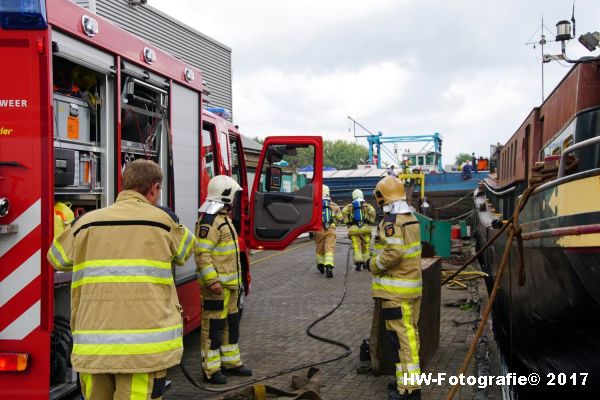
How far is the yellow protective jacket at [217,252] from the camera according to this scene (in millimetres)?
5316

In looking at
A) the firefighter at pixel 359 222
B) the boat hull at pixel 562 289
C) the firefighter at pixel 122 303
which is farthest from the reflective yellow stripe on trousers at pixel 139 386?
the firefighter at pixel 359 222

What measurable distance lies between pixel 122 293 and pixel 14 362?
3.98ft

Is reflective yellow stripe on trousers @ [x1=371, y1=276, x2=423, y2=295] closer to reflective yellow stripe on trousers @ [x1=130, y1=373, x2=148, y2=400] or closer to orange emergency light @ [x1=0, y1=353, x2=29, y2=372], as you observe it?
reflective yellow stripe on trousers @ [x1=130, y1=373, x2=148, y2=400]

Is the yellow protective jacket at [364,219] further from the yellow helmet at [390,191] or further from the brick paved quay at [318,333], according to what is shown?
the yellow helmet at [390,191]

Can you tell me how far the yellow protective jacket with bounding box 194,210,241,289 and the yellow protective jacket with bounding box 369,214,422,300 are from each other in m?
1.32

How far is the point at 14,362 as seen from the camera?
3729 mm

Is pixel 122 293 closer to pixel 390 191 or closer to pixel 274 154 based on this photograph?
pixel 390 191

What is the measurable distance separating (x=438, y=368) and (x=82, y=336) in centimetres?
381

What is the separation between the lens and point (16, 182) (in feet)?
12.3

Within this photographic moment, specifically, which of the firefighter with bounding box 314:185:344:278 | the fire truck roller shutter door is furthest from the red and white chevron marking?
the firefighter with bounding box 314:185:344:278

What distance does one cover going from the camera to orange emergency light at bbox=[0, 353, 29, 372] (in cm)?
372

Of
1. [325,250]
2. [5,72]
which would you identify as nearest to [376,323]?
[5,72]

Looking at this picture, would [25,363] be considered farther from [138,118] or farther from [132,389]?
[138,118]

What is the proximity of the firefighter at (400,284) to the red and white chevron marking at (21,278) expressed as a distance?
102 inches
